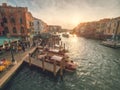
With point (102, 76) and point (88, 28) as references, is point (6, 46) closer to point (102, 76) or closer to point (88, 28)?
point (102, 76)

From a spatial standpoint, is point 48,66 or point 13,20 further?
point 13,20

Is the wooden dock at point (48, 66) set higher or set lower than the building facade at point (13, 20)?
lower

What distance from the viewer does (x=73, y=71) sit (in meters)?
15.6

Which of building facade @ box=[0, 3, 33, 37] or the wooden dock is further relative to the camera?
building facade @ box=[0, 3, 33, 37]

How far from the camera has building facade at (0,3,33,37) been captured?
1142 inches

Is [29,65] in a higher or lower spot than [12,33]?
lower

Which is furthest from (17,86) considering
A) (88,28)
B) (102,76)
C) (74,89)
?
(88,28)

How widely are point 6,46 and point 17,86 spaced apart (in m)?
14.5

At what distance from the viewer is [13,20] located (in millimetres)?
30625

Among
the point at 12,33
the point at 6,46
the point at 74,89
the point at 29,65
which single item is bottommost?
the point at 74,89

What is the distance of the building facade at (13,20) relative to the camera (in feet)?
95.1

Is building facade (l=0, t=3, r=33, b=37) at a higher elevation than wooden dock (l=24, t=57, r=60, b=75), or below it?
higher

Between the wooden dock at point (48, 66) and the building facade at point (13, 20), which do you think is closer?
the wooden dock at point (48, 66)

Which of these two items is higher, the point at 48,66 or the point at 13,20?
the point at 13,20
